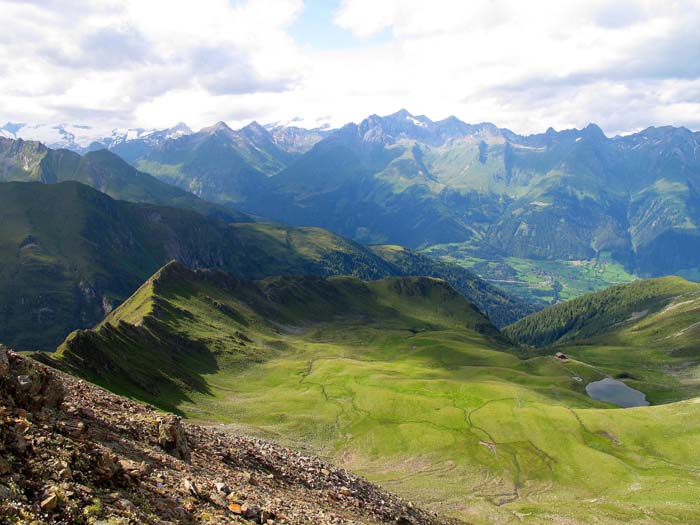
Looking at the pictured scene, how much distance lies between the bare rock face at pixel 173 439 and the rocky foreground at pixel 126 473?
0.09 meters

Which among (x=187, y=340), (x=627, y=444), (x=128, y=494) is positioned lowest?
(x=627, y=444)

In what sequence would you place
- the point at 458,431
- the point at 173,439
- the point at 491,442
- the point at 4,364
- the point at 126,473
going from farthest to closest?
the point at 458,431 < the point at 491,442 < the point at 173,439 < the point at 4,364 < the point at 126,473

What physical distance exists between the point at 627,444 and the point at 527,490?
3432cm

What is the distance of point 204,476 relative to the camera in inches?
1379

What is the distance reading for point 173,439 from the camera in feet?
131

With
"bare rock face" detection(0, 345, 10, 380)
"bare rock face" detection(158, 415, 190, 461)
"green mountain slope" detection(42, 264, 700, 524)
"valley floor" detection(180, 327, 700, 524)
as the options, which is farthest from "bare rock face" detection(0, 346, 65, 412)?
"green mountain slope" detection(42, 264, 700, 524)

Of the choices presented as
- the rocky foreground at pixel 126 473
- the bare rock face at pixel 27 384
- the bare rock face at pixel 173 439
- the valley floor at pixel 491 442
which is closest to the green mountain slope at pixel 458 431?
the valley floor at pixel 491 442

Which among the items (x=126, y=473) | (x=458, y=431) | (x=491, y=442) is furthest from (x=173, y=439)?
(x=458, y=431)

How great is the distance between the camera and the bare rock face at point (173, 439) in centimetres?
3926

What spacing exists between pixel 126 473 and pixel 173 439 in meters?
13.3

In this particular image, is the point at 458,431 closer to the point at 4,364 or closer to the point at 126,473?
the point at 126,473

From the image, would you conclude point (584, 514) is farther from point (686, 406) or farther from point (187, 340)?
point (187, 340)

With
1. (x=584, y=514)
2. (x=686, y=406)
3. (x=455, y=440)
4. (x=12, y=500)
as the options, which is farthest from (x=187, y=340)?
(x=12, y=500)

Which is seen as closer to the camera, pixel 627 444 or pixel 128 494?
pixel 128 494
